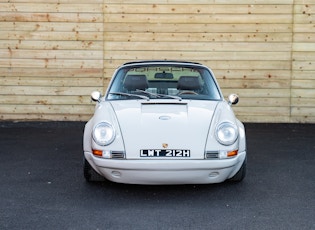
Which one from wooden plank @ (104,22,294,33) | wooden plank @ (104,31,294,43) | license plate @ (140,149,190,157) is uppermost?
wooden plank @ (104,22,294,33)

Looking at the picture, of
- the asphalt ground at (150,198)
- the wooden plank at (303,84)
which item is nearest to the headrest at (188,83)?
the asphalt ground at (150,198)

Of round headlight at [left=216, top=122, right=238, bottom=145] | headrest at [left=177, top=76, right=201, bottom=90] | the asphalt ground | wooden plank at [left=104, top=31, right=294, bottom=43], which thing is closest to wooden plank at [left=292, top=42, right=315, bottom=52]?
wooden plank at [left=104, top=31, right=294, bottom=43]

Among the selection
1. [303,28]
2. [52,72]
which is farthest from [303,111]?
[52,72]

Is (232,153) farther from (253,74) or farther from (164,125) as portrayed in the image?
(253,74)

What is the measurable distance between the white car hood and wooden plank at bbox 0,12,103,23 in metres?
4.93

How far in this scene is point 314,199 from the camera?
4.84m

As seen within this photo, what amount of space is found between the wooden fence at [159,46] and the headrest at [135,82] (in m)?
4.06

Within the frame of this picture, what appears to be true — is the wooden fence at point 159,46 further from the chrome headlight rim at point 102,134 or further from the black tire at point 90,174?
the chrome headlight rim at point 102,134

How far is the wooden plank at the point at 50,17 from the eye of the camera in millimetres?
9898

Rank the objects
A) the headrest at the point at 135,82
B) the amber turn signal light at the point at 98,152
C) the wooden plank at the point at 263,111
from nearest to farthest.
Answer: the amber turn signal light at the point at 98,152, the headrest at the point at 135,82, the wooden plank at the point at 263,111

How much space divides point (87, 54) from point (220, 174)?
19.1 feet

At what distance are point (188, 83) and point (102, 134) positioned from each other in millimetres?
1487

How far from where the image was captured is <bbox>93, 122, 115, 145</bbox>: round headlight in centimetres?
477

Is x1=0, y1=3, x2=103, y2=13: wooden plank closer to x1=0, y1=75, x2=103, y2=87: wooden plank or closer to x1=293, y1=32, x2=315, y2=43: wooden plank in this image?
x1=0, y1=75, x2=103, y2=87: wooden plank
